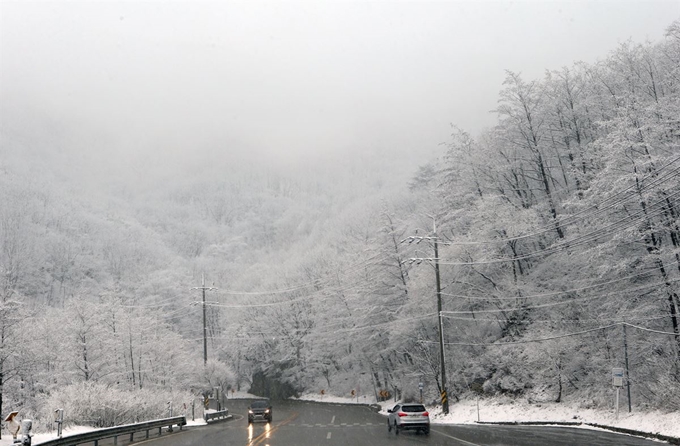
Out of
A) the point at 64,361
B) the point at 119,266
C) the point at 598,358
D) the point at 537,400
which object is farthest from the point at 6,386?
the point at 119,266

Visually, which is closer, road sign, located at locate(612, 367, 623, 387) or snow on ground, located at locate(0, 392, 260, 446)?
snow on ground, located at locate(0, 392, 260, 446)

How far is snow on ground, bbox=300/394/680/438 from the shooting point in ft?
71.9

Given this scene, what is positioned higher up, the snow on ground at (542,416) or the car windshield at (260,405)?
the car windshield at (260,405)

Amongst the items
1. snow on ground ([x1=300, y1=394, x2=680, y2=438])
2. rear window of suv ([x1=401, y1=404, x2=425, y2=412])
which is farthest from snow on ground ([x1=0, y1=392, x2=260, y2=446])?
snow on ground ([x1=300, y1=394, x2=680, y2=438])

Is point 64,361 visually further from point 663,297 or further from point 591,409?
point 663,297

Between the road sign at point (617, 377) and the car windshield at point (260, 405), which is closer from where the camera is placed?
the road sign at point (617, 377)

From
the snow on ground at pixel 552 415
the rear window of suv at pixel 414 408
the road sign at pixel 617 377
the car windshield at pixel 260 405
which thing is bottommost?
the snow on ground at pixel 552 415

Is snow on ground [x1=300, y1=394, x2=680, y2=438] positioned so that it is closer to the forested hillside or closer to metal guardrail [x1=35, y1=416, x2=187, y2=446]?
the forested hillside

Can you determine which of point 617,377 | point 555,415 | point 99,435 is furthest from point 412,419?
point 99,435

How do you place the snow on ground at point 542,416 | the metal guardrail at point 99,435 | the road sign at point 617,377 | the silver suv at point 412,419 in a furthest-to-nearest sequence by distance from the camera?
the silver suv at point 412,419 → the road sign at point 617,377 → the snow on ground at point 542,416 → the metal guardrail at point 99,435

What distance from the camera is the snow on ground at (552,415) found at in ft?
71.9

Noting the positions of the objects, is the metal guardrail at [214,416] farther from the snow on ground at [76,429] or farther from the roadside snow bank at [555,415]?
the roadside snow bank at [555,415]

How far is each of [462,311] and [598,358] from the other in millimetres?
13958

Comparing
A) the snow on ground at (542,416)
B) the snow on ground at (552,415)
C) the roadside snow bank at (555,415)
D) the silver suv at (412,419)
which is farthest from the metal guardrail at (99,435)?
the roadside snow bank at (555,415)
